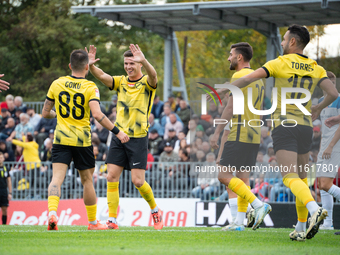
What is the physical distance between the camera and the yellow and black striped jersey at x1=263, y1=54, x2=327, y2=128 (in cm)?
618

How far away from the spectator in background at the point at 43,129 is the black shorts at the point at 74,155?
33.7 feet

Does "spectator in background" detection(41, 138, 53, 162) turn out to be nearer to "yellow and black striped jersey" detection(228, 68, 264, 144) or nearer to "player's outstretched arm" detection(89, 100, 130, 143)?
"player's outstretched arm" detection(89, 100, 130, 143)

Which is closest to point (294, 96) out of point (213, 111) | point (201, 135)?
point (201, 135)

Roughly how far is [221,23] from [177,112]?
14.3 feet

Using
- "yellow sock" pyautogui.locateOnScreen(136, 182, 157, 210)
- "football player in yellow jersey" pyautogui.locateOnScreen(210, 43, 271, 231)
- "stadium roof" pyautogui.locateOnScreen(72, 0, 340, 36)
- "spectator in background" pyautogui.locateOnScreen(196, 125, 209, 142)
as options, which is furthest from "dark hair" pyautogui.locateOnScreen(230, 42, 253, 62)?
"stadium roof" pyautogui.locateOnScreen(72, 0, 340, 36)

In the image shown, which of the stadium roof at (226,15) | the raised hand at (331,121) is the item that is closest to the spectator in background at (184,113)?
the stadium roof at (226,15)

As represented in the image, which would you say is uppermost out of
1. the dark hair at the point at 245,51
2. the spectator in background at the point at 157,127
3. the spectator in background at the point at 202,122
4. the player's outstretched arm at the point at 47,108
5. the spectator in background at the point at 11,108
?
the dark hair at the point at 245,51

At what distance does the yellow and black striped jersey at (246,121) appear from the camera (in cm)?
754

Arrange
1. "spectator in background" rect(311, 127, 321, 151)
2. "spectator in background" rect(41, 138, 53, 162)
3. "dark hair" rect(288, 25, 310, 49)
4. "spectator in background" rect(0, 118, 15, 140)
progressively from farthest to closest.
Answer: "spectator in background" rect(0, 118, 15, 140), "spectator in background" rect(41, 138, 53, 162), "spectator in background" rect(311, 127, 321, 151), "dark hair" rect(288, 25, 310, 49)

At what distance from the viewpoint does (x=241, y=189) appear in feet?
23.9

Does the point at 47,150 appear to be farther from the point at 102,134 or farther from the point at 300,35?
the point at 300,35

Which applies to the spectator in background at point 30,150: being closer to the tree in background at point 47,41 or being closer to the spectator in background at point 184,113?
the spectator in background at point 184,113

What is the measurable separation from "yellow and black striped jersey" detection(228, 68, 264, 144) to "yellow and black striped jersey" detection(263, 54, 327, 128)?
128 cm

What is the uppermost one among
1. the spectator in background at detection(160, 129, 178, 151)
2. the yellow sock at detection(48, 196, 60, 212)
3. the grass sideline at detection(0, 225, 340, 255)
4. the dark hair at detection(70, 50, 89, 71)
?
the dark hair at detection(70, 50, 89, 71)
